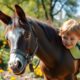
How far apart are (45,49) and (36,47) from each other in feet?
1.03

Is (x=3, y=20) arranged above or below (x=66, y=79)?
above

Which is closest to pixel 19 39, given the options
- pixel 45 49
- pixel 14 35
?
pixel 14 35

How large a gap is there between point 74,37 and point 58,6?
969 inches

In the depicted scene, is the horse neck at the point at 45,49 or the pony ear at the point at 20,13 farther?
the horse neck at the point at 45,49

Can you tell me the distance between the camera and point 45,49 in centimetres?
359

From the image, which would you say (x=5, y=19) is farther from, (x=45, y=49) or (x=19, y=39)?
(x=45, y=49)

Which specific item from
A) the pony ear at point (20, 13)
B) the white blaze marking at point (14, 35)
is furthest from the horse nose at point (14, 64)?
the pony ear at point (20, 13)

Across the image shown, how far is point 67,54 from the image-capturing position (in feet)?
12.4

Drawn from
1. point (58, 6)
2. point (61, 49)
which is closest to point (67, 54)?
point (61, 49)

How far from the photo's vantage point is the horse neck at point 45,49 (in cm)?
342

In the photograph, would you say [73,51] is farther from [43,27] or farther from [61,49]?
[43,27]

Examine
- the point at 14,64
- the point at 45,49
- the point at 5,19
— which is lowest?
the point at 14,64

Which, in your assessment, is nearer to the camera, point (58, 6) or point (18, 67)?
point (18, 67)

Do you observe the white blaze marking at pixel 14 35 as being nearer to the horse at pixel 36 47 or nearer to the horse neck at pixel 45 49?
the horse at pixel 36 47
